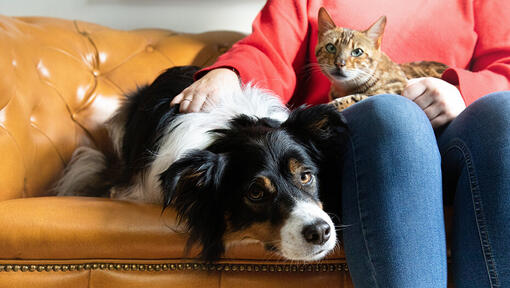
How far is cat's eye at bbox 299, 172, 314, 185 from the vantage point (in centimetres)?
119

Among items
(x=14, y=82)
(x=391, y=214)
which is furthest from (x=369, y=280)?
(x=14, y=82)

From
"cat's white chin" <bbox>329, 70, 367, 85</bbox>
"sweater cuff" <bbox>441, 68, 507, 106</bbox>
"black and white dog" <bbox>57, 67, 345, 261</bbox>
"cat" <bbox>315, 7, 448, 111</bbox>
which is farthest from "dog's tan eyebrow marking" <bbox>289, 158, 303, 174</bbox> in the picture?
"sweater cuff" <bbox>441, 68, 507, 106</bbox>

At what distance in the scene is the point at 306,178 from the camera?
3.94 ft

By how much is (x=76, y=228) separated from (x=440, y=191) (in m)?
0.95

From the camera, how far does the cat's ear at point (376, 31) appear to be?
1.48 m

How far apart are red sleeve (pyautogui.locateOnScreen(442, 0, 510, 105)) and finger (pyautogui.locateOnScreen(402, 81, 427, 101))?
0.47ft

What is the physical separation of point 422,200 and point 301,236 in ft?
0.97

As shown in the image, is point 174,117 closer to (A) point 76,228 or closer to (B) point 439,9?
(A) point 76,228

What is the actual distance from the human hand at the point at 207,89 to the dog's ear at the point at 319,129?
0.27 m

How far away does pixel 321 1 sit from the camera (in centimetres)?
174

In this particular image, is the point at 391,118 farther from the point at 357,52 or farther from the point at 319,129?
the point at 357,52

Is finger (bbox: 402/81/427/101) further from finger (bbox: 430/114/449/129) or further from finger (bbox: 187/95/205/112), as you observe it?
finger (bbox: 187/95/205/112)

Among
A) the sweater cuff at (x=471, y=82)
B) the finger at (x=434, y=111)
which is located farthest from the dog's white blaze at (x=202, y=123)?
the sweater cuff at (x=471, y=82)

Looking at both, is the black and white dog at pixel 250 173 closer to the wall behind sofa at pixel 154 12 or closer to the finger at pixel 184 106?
the finger at pixel 184 106
